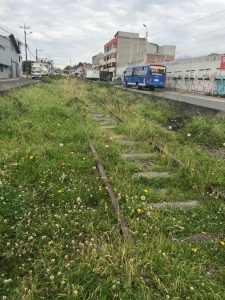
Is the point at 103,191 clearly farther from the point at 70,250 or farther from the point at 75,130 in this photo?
the point at 75,130

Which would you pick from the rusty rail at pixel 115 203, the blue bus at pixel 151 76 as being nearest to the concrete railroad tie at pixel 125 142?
the rusty rail at pixel 115 203

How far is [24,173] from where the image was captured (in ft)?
18.8

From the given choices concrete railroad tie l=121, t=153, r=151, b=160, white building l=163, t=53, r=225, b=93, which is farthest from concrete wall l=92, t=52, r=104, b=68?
concrete railroad tie l=121, t=153, r=151, b=160

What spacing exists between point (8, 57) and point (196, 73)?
48529 mm

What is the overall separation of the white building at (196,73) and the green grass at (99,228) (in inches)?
1306

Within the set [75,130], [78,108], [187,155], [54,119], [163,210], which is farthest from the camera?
[78,108]

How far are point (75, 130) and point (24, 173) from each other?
157 inches

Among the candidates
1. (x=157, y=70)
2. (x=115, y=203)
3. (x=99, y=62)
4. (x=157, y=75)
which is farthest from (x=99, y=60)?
(x=115, y=203)

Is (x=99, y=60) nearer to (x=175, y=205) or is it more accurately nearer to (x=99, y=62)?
(x=99, y=62)

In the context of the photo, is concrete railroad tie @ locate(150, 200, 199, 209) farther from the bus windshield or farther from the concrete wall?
the concrete wall

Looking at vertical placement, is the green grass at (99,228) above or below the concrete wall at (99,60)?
below

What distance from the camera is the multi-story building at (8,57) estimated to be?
66.1 m

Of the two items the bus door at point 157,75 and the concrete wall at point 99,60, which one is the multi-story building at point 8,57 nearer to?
the bus door at point 157,75

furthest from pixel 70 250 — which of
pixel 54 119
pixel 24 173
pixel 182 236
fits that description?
pixel 54 119
